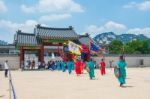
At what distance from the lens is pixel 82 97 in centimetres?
1534

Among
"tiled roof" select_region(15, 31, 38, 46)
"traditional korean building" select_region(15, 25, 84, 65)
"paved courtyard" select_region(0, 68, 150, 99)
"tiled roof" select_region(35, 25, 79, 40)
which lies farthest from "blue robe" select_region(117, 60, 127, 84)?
"tiled roof" select_region(35, 25, 79, 40)

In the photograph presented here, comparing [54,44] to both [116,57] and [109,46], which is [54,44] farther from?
[109,46]

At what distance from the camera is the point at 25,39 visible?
55.8 meters

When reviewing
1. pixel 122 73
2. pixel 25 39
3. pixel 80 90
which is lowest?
pixel 80 90

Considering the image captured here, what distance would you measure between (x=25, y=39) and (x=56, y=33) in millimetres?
5281

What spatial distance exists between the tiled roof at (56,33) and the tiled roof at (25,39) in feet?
4.03

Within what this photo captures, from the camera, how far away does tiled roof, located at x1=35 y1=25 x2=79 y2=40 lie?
5628cm

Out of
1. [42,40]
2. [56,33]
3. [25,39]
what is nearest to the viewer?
[42,40]

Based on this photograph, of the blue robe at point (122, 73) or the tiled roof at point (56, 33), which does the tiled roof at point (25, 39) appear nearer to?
the tiled roof at point (56, 33)

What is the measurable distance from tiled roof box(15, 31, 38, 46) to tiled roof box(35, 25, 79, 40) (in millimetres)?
1227

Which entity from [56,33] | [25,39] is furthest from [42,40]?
[56,33]

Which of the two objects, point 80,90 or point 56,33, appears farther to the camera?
point 56,33

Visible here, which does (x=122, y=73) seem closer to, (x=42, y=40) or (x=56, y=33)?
(x=42, y=40)

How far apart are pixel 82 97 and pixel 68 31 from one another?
147 ft
